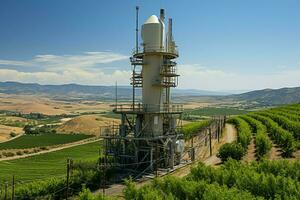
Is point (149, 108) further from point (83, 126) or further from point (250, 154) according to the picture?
point (83, 126)

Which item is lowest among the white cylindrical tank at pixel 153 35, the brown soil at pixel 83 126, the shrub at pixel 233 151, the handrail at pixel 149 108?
the brown soil at pixel 83 126

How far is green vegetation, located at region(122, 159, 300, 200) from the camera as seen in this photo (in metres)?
17.7

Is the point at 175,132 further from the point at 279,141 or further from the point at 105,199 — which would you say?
the point at 105,199

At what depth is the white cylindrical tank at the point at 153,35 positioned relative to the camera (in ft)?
122

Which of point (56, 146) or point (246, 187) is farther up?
point (246, 187)

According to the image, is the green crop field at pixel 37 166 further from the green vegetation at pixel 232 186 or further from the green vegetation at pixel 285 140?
the green vegetation at pixel 232 186

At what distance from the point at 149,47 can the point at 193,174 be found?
16.8 m

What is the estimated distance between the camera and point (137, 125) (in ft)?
122

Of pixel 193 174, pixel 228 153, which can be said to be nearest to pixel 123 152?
pixel 228 153

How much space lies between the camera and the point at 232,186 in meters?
20.6

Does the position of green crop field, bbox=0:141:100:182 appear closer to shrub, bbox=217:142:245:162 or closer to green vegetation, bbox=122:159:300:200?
shrub, bbox=217:142:245:162

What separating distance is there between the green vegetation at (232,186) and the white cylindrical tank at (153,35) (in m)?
16.2

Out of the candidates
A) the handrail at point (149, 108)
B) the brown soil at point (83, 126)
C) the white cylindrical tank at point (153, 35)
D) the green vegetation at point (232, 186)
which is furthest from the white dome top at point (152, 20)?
the brown soil at point (83, 126)

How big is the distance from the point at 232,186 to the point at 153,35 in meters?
20.4
